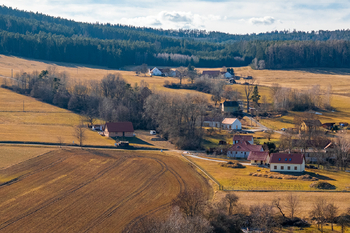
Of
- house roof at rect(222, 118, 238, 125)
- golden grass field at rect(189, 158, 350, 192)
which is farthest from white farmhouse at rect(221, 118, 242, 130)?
golden grass field at rect(189, 158, 350, 192)

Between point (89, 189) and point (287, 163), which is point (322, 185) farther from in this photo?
point (89, 189)

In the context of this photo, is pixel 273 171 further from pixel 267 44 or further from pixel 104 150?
pixel 267 44

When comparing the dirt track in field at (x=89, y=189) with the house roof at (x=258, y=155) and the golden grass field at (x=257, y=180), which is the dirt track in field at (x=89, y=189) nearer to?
the golden grass field at (x=257, y=180)

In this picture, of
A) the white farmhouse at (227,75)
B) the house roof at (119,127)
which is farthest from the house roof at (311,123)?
the white farmhouse at (227,75)

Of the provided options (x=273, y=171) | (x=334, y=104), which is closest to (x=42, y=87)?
(x=273, y=171)

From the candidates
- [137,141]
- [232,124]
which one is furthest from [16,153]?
[232,124]

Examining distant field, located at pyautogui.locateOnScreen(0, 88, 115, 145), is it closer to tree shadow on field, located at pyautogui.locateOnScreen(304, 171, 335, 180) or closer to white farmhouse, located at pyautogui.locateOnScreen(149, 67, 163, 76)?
tree shadow on field, located at pyautogui.locateOnScreen(304, 171, 335, 180)
